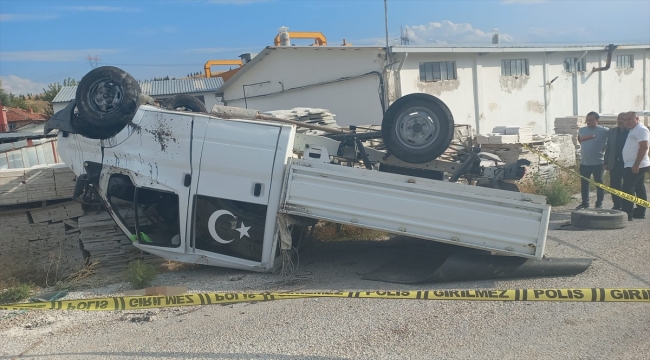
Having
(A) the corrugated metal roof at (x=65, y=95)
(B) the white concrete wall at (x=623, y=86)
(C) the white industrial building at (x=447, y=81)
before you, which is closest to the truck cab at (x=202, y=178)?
(C) the white industrial building at (x=447, y=81)

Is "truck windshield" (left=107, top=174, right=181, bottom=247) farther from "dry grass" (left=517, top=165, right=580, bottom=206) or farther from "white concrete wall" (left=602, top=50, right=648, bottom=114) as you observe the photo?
"white concrete wall" (left=602, top=50, right=648, bottom=114)

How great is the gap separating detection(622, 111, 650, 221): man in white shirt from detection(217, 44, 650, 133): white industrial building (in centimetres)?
928

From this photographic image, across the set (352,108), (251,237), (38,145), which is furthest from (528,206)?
(352,108)

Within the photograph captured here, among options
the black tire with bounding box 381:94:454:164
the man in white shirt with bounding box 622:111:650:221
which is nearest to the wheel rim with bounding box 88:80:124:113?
the black tire with bounding box 381:94:454:164

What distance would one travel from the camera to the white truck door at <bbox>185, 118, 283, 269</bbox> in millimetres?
6523

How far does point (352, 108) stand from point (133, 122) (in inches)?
499

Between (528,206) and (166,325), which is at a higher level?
(528,206)

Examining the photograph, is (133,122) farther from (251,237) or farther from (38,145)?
(38,145)

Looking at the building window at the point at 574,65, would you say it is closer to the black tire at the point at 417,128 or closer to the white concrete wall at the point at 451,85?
the white concrete wall at the point at 451,85

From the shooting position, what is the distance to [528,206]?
596cm

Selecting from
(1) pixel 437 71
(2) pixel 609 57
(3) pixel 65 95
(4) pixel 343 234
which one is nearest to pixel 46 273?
(4) pixel 343 234

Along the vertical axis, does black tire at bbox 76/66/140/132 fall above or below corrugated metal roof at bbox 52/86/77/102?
below

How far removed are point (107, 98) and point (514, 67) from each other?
18.3 meters

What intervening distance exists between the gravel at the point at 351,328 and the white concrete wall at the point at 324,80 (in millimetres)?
12422
